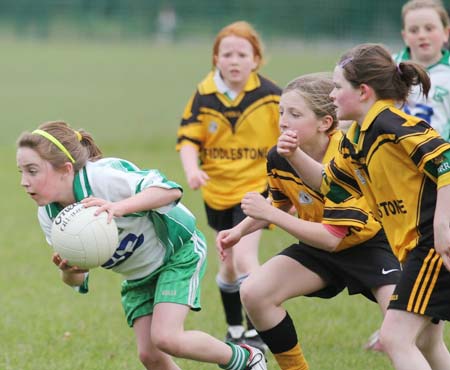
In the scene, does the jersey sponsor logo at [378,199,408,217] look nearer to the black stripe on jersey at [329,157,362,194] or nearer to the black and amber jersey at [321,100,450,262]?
the black and amber jersey at [321,100,450,262]

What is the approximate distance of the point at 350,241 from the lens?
471 cm

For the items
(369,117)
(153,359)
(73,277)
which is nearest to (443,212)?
(369,117)

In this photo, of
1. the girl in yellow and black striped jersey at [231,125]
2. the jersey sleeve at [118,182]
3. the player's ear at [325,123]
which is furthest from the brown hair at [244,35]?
the jersey sleeve at [118,182]

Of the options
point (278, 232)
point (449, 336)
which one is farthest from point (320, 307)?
point (278, 232)

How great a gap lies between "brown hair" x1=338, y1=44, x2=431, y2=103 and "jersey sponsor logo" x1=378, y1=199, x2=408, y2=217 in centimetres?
44

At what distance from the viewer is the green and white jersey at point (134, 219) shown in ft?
14.4

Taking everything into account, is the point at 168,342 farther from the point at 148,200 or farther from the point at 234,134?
the point at 234,134

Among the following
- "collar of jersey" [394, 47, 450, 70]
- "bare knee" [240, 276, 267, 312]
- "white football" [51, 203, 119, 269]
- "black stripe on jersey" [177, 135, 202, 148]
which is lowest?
"bare knee" [240, 276, 267, 312]

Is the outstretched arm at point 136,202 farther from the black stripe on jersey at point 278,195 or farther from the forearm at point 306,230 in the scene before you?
the black stripe on jersey at point 278,195

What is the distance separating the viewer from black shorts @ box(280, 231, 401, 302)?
4.71m

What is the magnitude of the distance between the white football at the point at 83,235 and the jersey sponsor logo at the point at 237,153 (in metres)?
2.35

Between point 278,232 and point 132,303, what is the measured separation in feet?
16.0

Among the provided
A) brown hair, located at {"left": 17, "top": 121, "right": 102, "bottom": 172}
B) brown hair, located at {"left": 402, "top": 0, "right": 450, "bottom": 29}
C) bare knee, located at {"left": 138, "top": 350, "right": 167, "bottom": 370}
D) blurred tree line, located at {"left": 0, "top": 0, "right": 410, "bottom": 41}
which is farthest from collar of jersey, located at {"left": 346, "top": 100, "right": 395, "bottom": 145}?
blurred tree line, located at {"left": 0, "top": 0, "right": 410, "bottom": 41}

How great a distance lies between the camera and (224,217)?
6.46m
